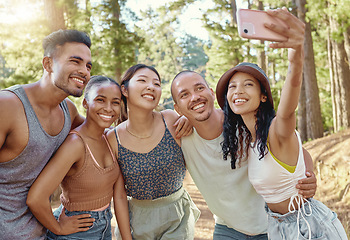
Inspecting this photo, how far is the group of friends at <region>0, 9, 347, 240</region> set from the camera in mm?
2299

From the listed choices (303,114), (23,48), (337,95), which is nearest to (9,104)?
(23,48)

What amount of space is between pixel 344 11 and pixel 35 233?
8.58 metres

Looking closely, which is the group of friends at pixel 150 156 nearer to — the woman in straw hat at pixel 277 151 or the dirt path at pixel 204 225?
the woman in straw hat at pixel 277 151

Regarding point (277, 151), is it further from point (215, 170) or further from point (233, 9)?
point (233, 9)

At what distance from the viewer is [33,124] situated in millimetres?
2387

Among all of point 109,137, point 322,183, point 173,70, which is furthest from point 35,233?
point 173,70

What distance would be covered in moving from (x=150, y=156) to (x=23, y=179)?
112 cm

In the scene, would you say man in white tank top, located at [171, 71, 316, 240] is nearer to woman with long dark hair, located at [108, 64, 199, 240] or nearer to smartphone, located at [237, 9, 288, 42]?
woman with long dark hair, located at [108, 64, 199, 240]

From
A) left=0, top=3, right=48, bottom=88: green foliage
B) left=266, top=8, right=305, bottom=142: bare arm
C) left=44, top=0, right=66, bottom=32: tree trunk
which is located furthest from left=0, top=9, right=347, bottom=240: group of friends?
left=0, top=3, right=48, bottom=88: green foliage

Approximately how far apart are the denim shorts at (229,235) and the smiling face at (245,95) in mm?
1179

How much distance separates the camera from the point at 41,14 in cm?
1073

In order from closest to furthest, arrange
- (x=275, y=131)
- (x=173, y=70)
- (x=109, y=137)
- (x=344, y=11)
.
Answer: (x=275, y=131)
(x=109, y=137)
(x=344, y=11)
(x=173, y=70)

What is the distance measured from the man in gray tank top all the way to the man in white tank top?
983 millimetres

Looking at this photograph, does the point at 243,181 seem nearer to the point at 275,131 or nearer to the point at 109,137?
the point at 275,131
